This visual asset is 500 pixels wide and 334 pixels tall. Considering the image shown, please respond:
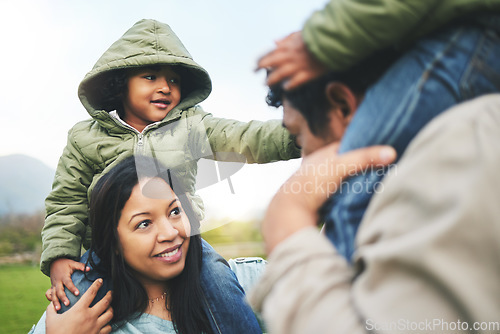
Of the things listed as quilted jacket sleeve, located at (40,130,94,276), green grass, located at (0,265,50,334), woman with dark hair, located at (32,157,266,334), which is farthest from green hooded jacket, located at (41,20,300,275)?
green grass, located at (0,265,50,334)

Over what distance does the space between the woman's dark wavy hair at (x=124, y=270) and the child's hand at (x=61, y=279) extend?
0.11 m

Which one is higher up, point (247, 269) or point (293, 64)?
point (293, 64)

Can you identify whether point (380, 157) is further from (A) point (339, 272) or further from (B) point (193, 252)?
(B) point (193, 252)

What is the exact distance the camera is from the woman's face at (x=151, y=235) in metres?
1.94

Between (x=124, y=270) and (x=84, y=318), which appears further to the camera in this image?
(x=124, y=270)

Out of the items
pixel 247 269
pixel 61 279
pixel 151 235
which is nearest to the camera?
pixel 151 235

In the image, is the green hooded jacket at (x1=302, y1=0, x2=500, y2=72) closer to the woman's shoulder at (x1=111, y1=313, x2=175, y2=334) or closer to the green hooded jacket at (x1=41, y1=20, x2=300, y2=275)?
the green hooded jacket at (x1=41, y1=20, x2=300, y2=275)

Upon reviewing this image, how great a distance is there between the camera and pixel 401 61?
2.58ft

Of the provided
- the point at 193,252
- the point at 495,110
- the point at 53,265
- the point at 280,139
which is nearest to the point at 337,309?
the point at 495,110

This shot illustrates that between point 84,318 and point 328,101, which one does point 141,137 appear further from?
point 328,101

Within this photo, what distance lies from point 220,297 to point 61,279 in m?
0.81

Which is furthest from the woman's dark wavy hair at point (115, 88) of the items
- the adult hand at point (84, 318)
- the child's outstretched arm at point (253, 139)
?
the adult hand at point (84, 318)

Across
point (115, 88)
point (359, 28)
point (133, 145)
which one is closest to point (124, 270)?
point (133, 145)

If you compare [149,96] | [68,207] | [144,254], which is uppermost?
[149,96]
